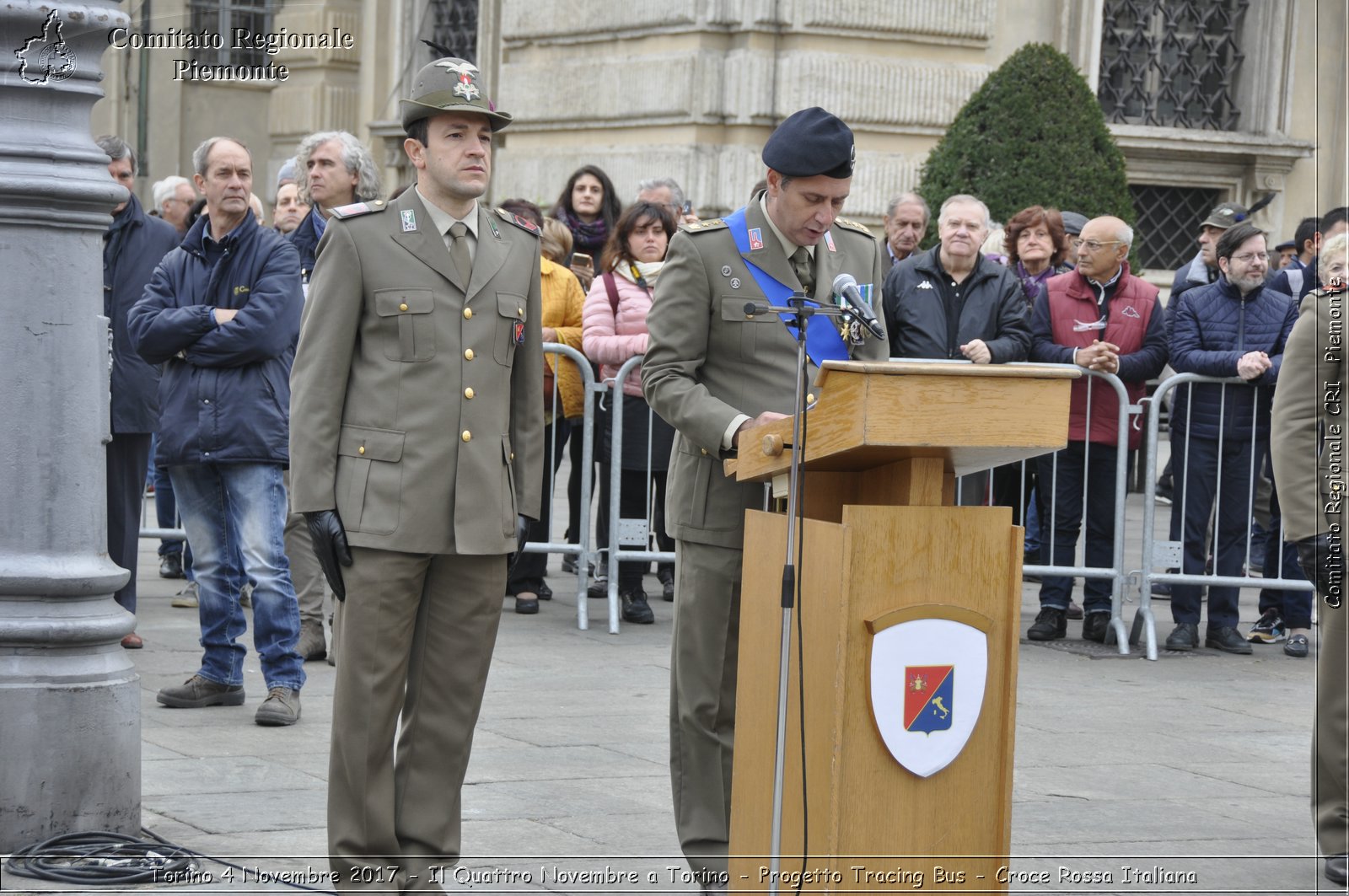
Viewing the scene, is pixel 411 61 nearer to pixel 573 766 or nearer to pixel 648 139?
pixel 648 139

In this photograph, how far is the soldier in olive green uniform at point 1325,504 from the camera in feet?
18.6

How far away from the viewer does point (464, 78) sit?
497cm

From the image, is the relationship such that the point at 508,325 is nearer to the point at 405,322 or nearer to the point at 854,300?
the point at 405,322

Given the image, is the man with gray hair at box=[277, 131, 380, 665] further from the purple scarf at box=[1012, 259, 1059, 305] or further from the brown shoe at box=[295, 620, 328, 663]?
the purple scarf at box=[1012, 259, 1059, 305]

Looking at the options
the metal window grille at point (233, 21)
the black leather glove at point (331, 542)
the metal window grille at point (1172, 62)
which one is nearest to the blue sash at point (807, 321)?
the black leather glove at point (331, 542)

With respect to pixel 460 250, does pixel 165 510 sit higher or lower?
lower

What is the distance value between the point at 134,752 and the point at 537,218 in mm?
6074

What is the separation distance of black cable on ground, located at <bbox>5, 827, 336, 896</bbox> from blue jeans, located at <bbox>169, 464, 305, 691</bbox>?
78.3 inches

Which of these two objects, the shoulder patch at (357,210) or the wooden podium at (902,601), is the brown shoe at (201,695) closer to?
the shoulder patch at (357,210)

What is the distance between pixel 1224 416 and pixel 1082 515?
892 mm

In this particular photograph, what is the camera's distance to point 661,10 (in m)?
14.8

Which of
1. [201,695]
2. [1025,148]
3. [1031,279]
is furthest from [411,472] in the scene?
[1025,148]

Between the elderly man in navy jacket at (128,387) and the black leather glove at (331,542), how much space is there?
3.65 m

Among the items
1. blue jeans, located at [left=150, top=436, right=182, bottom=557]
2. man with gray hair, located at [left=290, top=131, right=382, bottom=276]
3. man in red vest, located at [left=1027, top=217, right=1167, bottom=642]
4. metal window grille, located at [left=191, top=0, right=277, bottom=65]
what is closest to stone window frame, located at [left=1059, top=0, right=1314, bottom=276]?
man in red vest, located at [left=1027, top=217, right=1167, bottom=642]
